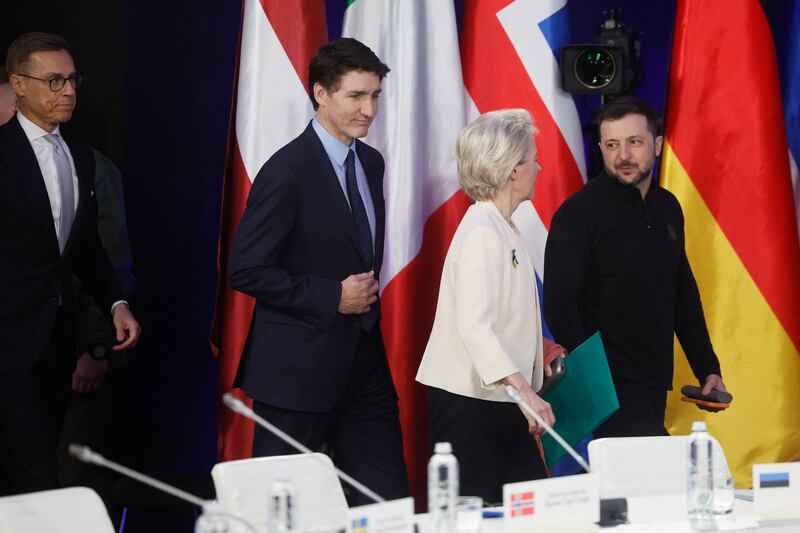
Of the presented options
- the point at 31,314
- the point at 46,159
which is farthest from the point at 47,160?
the point at 31,314

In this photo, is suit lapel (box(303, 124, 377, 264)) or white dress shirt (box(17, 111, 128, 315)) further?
white dress shirt (box(17, 111, 128, 315))

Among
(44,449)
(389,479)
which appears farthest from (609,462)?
(44,449)

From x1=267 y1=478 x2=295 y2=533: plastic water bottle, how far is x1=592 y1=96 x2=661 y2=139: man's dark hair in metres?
2.20

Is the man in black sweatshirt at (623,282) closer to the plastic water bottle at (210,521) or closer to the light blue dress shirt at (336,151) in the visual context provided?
the light blue dress shirt at (336,151)

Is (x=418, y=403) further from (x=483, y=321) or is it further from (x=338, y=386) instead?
(x=483, y=321)

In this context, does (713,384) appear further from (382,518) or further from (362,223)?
(382,518)

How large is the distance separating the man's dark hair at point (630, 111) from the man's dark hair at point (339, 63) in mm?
857

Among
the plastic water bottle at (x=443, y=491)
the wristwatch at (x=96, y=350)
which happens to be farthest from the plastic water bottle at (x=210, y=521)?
the wristwatch at (x=96, y=350)

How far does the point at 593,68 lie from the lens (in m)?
4.28

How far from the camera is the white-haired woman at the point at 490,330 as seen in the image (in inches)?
121

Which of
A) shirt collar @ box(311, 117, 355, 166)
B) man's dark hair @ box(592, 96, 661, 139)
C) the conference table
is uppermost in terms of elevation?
man's dark hair @ box(592, 96, 661, 139)

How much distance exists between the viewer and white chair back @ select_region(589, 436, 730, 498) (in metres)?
2.58

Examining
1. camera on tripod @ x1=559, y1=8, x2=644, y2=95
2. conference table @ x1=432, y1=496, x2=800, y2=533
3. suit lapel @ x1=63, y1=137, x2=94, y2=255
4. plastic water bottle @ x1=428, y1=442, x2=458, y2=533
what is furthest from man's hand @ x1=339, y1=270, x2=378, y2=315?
camera on tripod @ x1=559, y1=8, x2=644, y2=95

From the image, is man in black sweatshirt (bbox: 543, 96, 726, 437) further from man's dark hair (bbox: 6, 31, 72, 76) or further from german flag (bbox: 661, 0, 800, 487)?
man's dark hair (bbox: 6, 31, 72, 76)
